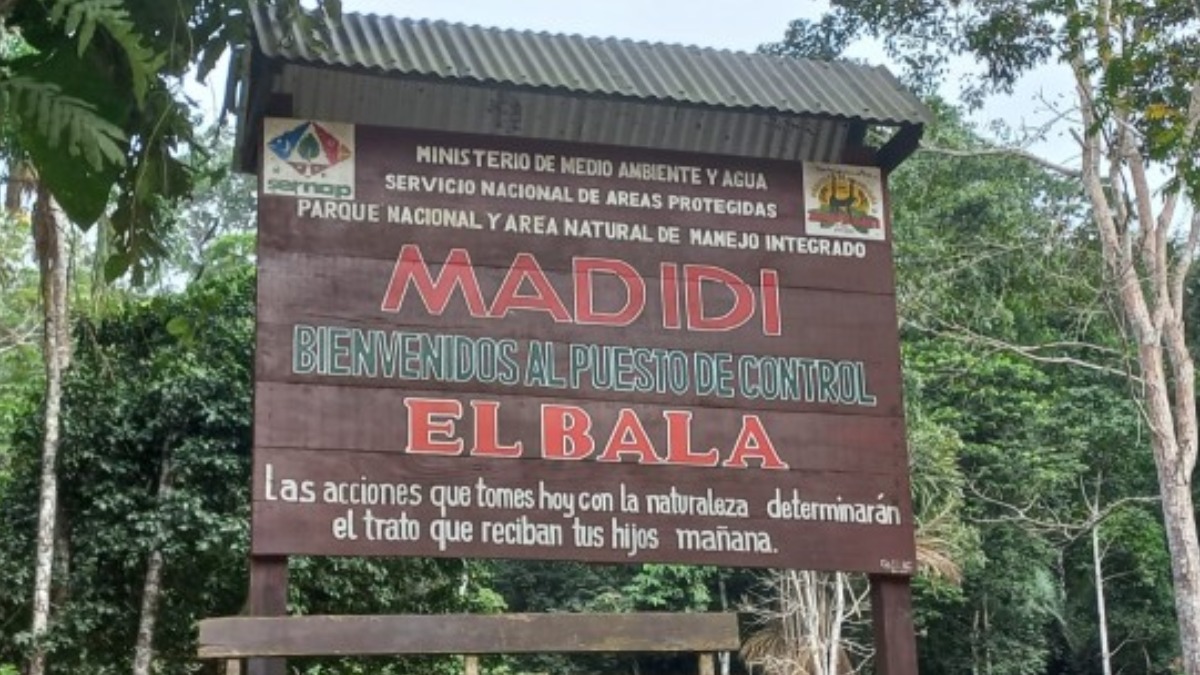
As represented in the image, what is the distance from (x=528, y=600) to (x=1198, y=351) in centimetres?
1147

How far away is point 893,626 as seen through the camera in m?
6.14

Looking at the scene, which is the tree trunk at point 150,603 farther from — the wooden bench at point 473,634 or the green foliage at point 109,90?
the green foliage at point 109,90

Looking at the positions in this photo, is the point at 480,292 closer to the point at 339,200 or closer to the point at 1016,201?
the point at 339,200

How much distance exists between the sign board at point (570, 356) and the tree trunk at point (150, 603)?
22.0 ft

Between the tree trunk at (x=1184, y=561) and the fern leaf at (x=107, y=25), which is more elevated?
the tree trunk at (x=1184, y=561)

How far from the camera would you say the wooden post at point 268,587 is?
5.43 m

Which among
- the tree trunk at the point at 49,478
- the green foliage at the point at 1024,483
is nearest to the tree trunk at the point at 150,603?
the tree trunk at the point at 49,478

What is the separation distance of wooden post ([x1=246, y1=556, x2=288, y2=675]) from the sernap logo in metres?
1.32

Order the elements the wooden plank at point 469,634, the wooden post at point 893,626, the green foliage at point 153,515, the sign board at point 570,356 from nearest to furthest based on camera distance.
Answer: the wooden plank at point 469,634 < the sign board at point 570,356 < the wooden post at point 893,626 < the green foliage at point 153,515

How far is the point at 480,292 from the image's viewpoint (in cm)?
601

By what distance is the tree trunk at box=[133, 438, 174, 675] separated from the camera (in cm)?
1180

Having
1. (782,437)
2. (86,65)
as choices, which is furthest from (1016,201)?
(86,65)
